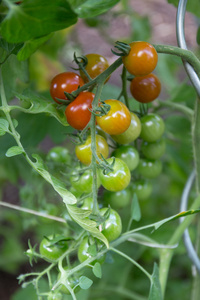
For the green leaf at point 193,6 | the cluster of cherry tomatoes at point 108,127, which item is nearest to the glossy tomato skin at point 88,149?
the cluster of cherry tomatoes at point 108,127

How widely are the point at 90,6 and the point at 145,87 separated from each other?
112 mm

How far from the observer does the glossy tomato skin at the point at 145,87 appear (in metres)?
0.38

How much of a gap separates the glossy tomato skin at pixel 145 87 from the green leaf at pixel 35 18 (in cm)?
12

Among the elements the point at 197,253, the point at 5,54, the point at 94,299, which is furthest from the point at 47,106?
the point at 94,299

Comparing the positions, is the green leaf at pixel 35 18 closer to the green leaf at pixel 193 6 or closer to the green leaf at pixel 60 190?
the green leaf at pixel 60 190

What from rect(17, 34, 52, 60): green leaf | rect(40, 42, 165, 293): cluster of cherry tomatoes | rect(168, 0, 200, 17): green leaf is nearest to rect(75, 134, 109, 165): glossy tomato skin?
rect(40, 42, 165, 293): cluster of cherry tomatoes

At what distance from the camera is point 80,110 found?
1.06 ft

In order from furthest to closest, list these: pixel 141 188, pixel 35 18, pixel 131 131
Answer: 1. pixel 141 188
2. pixel 131 131
3. pixel 35 18

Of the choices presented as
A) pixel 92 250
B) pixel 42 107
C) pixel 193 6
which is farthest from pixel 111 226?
pixel 193 6

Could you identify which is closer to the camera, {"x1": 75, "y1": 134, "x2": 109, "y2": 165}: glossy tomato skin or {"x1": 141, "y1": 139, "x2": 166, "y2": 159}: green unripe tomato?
{"x1": 75, "y1": 134, "x2": 109, "y2": 165}: glossy tomato skin

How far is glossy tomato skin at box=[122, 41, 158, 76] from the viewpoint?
0.31m

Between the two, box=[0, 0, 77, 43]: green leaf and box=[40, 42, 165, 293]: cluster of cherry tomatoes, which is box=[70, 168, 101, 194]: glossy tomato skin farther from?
box=[0, 0, 77, 43]: green leaf

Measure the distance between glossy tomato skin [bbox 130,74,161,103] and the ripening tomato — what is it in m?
0.08

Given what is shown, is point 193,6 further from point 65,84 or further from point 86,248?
point 86,248
